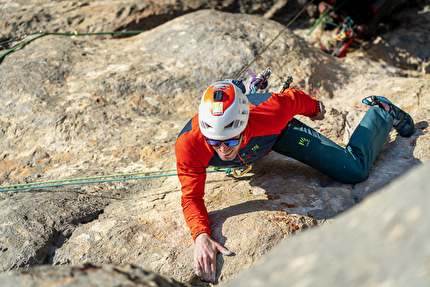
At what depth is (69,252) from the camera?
2.66 m

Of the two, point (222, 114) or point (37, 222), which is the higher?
point (222, 114)

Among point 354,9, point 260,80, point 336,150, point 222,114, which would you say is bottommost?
point 336,150

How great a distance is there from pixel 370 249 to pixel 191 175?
1872mm

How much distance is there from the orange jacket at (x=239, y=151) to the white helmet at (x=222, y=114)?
0.49 ft

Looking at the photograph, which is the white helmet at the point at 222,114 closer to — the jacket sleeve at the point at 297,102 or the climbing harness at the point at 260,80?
the jacket sleeve at the point at 297,102

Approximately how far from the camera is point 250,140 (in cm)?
308

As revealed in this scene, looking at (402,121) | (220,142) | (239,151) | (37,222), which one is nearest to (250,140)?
(239,151)

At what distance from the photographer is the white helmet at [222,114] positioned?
2.71 metres

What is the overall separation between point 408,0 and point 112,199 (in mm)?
8097

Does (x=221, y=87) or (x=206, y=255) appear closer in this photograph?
(x=206, y=255)

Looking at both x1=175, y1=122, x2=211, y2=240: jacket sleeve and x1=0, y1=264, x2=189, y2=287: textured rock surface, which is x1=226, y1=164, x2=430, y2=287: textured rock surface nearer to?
x1=0, y1=264, x2=189, y2=287: textured rock surface

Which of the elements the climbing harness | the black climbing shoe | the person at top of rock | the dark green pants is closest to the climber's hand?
the dark green pants

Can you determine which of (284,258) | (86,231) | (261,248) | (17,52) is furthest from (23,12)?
(284,258)

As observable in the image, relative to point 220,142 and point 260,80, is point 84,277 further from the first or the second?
point 260,80
